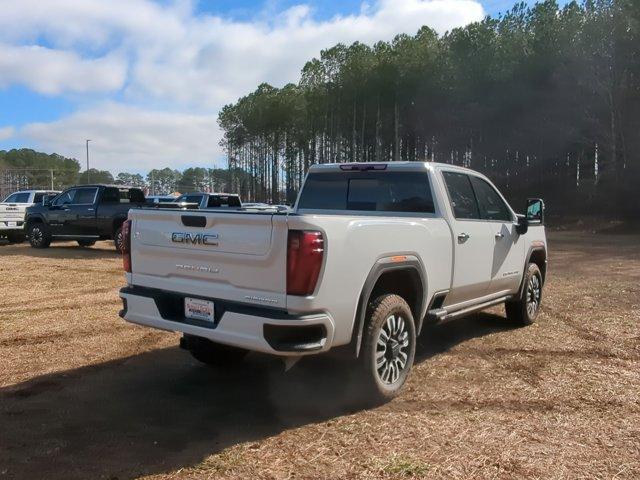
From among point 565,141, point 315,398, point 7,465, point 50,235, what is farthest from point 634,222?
point 7,465

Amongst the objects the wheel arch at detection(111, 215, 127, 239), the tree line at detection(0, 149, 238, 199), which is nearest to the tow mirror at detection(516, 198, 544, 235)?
the wheel arch at detection(111, 215, 127, 239)

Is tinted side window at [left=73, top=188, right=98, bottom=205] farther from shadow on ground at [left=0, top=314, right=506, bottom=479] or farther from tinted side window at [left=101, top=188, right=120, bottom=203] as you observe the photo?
shadow on ground at [left=0, top=314, right=506, bottom=479]

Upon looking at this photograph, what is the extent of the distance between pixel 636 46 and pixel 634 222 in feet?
29.6

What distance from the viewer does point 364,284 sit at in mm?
4004

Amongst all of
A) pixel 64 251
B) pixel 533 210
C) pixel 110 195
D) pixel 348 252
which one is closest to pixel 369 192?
pixel 348 252

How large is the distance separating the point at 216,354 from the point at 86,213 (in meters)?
11.9

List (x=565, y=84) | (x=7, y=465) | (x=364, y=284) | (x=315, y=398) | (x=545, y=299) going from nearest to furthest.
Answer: (x=7, y=465), (x=364, y=284), (x=315, y=398), (x=545, y=299), (x=565, y=84)

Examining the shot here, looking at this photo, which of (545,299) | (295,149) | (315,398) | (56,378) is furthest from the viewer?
(295,149)

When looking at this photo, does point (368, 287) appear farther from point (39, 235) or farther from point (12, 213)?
point (12, 213)

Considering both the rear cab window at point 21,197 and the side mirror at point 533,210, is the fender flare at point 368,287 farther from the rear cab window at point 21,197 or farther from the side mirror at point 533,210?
the rear cab window at point 21,197

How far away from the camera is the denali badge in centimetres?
396

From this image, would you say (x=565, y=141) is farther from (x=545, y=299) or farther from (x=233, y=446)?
(x=233, y=446)

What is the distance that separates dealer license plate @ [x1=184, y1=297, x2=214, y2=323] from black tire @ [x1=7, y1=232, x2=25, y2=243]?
1714 centimetres

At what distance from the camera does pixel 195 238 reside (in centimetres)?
407
